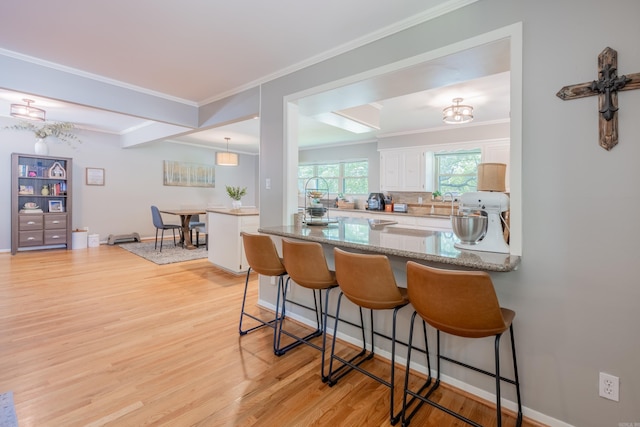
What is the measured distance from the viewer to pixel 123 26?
2.21 meters

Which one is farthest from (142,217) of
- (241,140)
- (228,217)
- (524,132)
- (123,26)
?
(524,132)

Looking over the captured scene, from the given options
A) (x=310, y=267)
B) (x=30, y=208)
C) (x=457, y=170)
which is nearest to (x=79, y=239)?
(x=30, y=208)

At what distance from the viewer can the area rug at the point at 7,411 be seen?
61.5 inches

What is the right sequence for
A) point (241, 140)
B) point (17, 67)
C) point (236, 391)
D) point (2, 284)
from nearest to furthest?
point (236, 391) → point (17, 67) → point (2, 284) → point (241, 140)

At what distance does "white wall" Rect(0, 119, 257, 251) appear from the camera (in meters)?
5.63

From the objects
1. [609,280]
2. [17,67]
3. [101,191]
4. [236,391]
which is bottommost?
[236,391]

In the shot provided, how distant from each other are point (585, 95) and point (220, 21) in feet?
7.30

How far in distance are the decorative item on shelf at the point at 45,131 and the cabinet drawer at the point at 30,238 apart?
147cm

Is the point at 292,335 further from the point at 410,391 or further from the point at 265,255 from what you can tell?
the point at 410,391

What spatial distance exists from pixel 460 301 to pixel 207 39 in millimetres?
2520

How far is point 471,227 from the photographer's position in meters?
1.84

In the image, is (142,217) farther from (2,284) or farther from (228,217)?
(228,217)

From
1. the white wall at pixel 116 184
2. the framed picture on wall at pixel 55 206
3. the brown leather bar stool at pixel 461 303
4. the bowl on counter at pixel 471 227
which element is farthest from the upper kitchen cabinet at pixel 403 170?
the framed picture on wall at pixel 55 206

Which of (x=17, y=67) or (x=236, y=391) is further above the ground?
(x=17, y=67)
